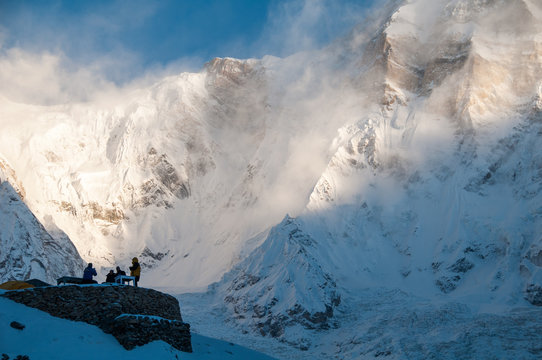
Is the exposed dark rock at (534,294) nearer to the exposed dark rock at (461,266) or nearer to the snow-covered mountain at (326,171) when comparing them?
the snow-covered mountain at (326,171)

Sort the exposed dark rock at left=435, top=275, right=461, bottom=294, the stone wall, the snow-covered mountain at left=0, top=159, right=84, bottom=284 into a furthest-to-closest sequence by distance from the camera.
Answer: the exposed dark rock at left=435, top=275, right=461, bottom=294 < the snow-covered mountain at left=0, top=159, right=84, bottom=284 < the stone wall

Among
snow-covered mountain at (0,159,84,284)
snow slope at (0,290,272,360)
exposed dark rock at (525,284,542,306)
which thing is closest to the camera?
snow slope at (0,290,272,360)

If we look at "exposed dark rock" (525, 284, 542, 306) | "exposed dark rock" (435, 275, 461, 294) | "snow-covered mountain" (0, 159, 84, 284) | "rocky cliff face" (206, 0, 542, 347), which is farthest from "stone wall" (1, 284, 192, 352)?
"exposed dark rock" (435, 275, 461, 294)

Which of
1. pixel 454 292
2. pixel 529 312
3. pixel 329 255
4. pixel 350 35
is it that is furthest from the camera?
pixel 350 35

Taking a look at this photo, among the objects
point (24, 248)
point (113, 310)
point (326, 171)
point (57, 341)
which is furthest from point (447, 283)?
point (57, 341)

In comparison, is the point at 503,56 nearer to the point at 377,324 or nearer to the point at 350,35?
the point at 350,35

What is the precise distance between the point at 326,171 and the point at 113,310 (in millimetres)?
85265

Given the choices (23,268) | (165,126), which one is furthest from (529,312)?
(165,126)

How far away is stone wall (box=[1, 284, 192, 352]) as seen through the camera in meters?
25.9

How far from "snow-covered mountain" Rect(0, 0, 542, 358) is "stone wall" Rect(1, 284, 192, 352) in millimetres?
38483

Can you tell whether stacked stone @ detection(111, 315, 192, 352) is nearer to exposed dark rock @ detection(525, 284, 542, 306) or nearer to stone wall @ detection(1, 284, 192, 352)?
stone wall @ detection(1, 284, 192, 352)

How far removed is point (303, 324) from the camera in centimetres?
7694

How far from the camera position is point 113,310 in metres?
27.0

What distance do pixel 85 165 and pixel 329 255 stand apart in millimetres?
81791
